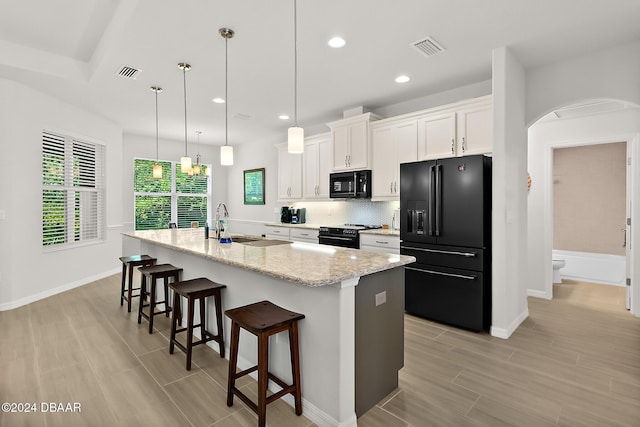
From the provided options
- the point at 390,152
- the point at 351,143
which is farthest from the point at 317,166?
the point at 390,152

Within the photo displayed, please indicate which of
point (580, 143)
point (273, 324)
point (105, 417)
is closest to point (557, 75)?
point (580, 143)

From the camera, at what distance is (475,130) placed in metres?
3.71

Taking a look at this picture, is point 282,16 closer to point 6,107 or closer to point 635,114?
point 6,107

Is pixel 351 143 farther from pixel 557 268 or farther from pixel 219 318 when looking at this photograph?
pixel 557 268

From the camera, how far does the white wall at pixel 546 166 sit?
4457 mm

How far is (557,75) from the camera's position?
11.3ft

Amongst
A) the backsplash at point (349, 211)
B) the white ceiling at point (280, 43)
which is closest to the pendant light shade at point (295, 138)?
the white ceiling at point (280, 43)

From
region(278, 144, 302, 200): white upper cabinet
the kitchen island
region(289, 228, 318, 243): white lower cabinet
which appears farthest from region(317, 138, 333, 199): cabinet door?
the kitchen island

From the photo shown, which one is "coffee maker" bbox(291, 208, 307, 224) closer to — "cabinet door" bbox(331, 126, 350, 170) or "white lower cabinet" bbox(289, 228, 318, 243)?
"white lower cabinet" bbox(289, 228, 318, 243)

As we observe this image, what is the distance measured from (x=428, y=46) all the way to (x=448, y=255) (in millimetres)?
A: 2094

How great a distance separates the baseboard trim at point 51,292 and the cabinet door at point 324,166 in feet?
13.1

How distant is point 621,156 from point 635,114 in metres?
2.12

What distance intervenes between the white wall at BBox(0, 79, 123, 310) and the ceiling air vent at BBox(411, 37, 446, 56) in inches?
189

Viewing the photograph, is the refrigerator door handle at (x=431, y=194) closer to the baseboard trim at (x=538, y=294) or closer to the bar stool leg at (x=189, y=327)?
the baseboard trim at (x=538, y=294)
